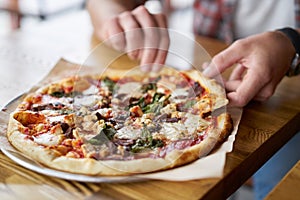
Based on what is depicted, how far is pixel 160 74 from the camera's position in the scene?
1.28m

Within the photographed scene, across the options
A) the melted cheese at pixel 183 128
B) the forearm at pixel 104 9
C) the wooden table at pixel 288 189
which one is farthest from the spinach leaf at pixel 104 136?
the forearm at pixel 104 9

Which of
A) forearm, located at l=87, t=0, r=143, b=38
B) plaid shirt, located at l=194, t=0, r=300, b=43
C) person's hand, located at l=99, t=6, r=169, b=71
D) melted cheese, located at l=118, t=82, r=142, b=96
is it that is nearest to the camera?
melted cheese, located at l=118, t=82, r=142, b=96

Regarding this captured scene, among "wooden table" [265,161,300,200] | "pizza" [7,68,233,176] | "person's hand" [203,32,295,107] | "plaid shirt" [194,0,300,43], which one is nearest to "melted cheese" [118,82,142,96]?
"pizza" [7,68,233,176]

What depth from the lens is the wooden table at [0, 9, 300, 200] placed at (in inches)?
30.5

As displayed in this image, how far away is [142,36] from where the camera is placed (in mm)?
1314

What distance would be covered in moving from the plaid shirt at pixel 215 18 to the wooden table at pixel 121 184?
0.13 metres

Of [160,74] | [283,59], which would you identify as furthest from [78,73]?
[283,59]

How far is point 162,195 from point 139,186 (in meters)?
0.05

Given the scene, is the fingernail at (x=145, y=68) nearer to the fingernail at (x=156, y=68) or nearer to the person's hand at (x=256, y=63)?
the fingernail at (x=156, y=68)

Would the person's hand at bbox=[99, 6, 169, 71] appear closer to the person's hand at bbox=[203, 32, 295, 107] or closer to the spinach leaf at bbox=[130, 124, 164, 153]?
the person's hand at bbox=[203, 32, 295, 107]

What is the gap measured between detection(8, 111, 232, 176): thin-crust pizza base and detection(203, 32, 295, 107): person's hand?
0.73ft

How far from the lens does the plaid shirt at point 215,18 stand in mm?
1690

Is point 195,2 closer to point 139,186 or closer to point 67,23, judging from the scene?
point 67,23

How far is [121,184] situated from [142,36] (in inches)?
23.9
